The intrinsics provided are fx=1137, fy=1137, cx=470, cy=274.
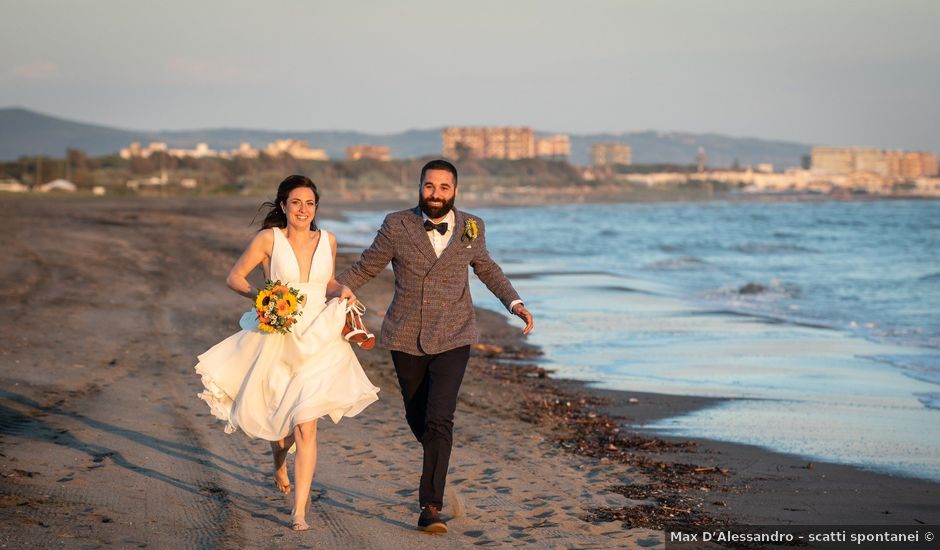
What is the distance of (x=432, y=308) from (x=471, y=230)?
17.1 inches

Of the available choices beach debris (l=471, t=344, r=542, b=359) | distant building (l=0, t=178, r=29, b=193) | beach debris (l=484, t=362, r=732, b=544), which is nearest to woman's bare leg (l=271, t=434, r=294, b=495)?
beach debris (l=484, t=362, r=732, b=544)

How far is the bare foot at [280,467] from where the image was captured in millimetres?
5738

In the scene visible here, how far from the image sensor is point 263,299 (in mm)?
5344

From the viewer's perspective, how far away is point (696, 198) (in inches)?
6619

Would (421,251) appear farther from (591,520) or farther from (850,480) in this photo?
(850,480)

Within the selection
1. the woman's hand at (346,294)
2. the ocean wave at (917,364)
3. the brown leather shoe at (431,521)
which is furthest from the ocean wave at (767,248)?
the brown leather shoe at (431,521)

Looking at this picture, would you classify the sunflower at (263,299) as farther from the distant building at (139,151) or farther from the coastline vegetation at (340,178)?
the distant building at (139,151)

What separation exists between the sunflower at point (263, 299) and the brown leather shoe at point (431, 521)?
4.01 ft

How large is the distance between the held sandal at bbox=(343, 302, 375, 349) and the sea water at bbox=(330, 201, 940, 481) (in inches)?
137

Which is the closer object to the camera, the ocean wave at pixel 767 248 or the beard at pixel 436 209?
the beard at pixel 436 209

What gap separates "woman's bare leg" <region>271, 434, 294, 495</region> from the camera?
5.73m

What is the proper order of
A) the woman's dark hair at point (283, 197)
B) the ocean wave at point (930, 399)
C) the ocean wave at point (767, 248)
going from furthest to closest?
the ocean wave at point (767, 248) < the ocean wave at point (930, 399) < the woman's dark hair at point (283, 197)

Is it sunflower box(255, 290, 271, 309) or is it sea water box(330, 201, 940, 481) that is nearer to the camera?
sunflower box(255, 290, 271, 309)

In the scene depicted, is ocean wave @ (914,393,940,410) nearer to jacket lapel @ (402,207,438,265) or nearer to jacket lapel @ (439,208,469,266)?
jacket lapel @ (439,208,469,266)
